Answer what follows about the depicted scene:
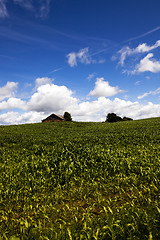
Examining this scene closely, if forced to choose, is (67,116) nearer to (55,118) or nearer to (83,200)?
(55,118)

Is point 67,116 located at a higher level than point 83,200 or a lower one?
higher

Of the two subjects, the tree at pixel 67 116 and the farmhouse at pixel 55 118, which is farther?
the tree at pixel 67 116

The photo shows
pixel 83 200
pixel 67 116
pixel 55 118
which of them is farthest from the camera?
pixel 67 116

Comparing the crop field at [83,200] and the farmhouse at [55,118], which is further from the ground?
the farmhouse at [55,118]

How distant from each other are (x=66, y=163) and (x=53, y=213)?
379cm

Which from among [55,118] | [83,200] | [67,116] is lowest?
[83,200]

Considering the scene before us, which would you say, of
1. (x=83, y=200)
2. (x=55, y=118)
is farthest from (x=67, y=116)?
(x=83, y=200)

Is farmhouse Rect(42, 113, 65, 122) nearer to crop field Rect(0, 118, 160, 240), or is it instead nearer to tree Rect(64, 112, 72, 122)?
tree Rect(64, 112, 72, 122)

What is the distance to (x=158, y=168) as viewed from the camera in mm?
7625

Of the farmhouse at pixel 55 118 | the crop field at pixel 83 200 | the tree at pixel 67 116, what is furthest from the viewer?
the tree at pixel 67 116

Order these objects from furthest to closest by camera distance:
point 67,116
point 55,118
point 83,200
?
point 67,116
point 55,118
point 83,200

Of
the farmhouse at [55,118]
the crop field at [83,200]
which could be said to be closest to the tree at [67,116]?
the farmhouse at [55,118]

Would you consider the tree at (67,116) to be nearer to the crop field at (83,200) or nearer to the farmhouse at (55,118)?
the farmhouse at (55,118)

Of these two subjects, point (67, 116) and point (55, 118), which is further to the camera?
point (67, 116)
